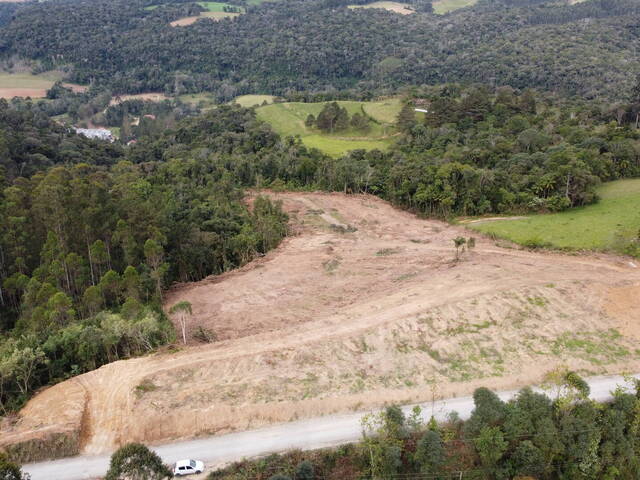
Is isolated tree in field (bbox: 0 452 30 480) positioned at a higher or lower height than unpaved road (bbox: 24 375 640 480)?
higher

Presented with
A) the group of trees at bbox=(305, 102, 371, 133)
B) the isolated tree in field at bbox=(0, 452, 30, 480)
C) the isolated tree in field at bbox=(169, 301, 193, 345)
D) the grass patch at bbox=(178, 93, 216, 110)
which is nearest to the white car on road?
the isolated tree in field at bbox=(0, 452, 30, 480)

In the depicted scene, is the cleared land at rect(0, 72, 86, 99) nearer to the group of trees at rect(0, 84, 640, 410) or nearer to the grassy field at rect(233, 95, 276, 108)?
the grassy field at rect(233, 95, 276, 108)

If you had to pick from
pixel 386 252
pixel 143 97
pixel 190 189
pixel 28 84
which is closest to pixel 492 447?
pixel 386 252

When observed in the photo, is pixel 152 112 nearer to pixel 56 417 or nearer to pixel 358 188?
pixel 358 188

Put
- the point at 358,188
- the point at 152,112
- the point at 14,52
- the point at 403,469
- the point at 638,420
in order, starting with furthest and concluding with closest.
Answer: the point at 14,52 → the point at 152,112 → the point at 358,188 → the point at 638,420 → the point at 403,469

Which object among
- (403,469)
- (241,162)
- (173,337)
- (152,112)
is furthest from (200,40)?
(403,469)

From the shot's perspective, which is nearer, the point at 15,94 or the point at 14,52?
the point at 15,94

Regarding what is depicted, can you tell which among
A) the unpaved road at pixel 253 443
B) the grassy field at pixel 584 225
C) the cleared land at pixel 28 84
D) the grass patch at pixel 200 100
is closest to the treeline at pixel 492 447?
the unpaved road at pixel 253 443
